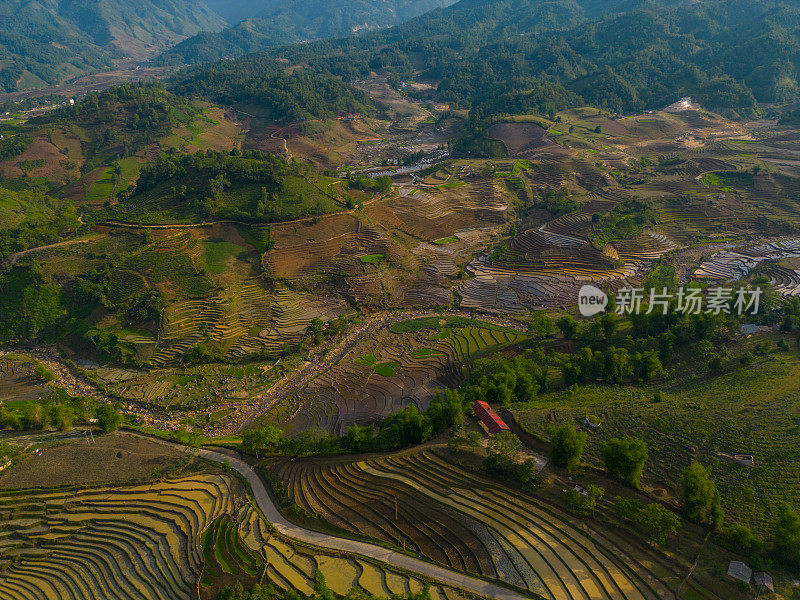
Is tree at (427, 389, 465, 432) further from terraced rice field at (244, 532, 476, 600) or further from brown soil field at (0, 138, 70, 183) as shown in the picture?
brown soil field at (0, 138, 70, 183)

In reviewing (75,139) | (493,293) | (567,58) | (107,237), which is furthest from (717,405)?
(567,58)

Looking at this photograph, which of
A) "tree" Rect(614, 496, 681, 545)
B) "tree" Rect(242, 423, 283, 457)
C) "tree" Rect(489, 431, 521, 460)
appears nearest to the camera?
"tree" Rect(614, 496, 681, 545)

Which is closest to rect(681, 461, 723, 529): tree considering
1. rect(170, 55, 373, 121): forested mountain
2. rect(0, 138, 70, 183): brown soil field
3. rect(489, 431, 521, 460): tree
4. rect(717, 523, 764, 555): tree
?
rect(717, 523, 764, 555): tree

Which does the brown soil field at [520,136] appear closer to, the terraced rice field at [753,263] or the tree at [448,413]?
the terraced rice field at [753,263]

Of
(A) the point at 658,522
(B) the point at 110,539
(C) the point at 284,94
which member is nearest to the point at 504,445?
(A) the point at 658,522

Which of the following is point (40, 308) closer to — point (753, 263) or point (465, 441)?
point (465, 441)
